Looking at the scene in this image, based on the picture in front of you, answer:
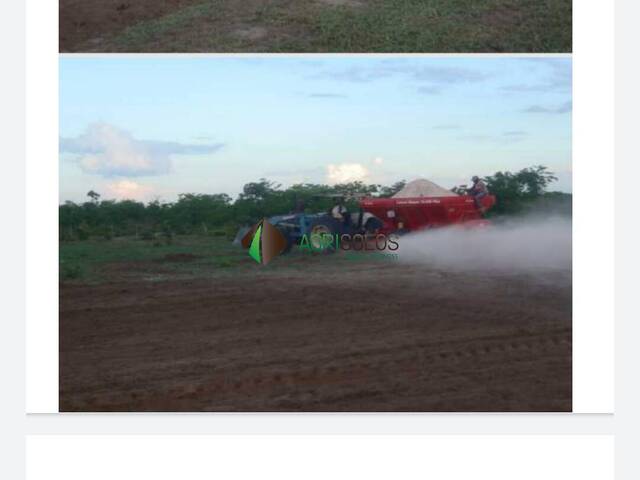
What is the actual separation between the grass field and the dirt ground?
221cm

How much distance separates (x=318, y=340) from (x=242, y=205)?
1.51 meters

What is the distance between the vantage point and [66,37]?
30.5ft

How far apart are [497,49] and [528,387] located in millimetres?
3358

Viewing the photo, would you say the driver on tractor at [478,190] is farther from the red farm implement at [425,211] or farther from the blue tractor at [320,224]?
the blue tractor at [320,224]

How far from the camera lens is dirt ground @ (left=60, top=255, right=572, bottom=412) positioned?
923cm

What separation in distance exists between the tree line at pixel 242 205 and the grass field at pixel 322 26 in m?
1.36

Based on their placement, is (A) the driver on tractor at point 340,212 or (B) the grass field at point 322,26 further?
(B) the grass field at point 322,26

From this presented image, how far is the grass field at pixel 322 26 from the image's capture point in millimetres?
9492

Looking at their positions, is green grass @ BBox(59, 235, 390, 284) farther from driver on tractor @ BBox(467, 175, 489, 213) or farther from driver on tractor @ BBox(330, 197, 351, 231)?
driver on tractor @ BBox(467, 175, 489, 213)

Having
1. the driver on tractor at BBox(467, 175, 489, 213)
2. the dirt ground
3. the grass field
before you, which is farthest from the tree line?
the grass field

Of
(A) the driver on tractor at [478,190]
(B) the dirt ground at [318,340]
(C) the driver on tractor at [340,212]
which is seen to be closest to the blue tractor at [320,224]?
(C) the driver on tractor at [340,212]

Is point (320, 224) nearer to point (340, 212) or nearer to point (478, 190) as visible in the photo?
point (340, 212)

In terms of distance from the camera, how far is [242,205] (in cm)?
938
